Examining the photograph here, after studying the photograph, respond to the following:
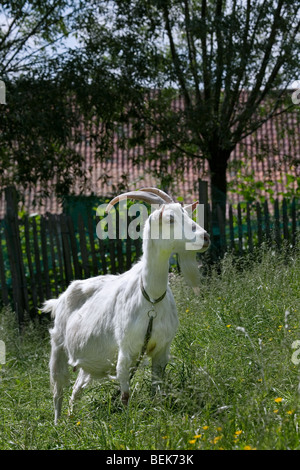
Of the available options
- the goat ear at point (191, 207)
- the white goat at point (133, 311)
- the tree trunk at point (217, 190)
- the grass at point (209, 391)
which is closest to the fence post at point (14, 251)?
the grass at point (209, 391)

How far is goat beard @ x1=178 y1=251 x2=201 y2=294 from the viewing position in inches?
193

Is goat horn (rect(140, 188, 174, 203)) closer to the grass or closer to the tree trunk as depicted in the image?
the grass

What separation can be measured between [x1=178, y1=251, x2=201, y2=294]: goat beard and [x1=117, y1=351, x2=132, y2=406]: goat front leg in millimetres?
786

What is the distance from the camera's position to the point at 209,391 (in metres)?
4.19

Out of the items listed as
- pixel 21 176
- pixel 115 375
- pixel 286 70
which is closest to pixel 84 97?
pixel 21 176

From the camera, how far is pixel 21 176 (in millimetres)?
10656

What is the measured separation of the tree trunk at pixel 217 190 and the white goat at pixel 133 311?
13.7 feet

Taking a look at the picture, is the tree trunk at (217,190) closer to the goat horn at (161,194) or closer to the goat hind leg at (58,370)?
the goat hind leg at (58,370)

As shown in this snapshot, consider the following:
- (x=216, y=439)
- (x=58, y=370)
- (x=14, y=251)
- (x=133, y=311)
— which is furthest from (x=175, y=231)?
(x=14, y=251)

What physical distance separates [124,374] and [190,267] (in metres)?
0.94

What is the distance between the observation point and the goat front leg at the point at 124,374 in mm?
4762

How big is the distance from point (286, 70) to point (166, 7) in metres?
2.15

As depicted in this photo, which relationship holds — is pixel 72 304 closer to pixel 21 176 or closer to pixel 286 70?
pixel 21 176

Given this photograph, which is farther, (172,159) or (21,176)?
(172,159)
